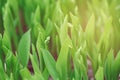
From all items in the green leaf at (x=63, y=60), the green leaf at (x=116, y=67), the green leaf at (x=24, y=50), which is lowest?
the green leaf at (x=116, y=67)

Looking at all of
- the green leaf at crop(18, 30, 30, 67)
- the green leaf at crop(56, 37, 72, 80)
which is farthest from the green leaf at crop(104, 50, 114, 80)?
Result: the green leaf at crop(18, 30, 30, 67)

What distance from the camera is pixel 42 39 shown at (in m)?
1.27

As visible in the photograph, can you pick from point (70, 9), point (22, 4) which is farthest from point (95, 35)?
point (22, 4)

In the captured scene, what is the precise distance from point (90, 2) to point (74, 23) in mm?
463

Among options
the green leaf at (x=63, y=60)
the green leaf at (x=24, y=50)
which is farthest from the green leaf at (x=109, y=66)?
the green leaf at (x=24, y=50)

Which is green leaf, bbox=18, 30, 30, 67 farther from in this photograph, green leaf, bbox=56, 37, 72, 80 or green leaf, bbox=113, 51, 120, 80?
green leaf, bbox=113, 51, 120, 80

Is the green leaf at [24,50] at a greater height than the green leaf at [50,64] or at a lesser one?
greater

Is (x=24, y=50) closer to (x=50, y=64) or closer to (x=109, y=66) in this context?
(x=50, y=64)

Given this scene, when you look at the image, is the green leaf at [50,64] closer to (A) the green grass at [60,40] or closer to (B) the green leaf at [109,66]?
(A) the green grass at [60,40]

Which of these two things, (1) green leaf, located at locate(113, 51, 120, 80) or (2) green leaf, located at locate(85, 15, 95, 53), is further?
(2) green leaf, located at locate(85, 15, 95, 53)

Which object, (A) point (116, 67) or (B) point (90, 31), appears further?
(B) point (90, 31)

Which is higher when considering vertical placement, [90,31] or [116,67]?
[90,31]

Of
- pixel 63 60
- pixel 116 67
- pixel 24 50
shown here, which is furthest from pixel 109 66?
pixel 24 50

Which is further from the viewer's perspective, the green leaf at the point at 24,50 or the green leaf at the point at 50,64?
the green leaf at the point at 24,50
